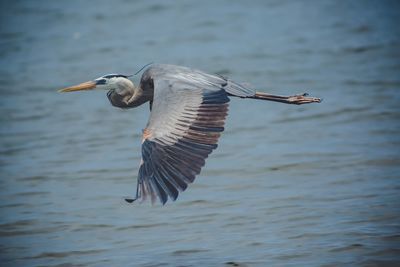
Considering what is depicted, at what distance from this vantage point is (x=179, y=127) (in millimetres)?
6566

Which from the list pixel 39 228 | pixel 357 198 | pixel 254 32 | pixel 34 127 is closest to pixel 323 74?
pixel 254 32

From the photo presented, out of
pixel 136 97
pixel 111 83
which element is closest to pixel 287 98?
pixel 136 97

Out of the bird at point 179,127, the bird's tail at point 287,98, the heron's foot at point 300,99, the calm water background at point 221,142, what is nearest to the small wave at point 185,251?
the calm water background at point 221,142

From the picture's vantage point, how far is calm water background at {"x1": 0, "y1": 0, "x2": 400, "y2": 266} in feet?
25.2

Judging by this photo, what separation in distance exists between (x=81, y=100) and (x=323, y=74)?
3.87m

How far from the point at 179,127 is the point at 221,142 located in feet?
14.8

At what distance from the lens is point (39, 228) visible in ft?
27.9

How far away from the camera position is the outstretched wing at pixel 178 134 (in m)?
6.02

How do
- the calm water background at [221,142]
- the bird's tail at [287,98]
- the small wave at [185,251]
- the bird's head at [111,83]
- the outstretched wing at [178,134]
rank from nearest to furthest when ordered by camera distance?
the outstretched wing at [178,134]
the small wave at [185,251]
the calm water background at [221,142]
the bird's tail at [287,98]
the bird's head at [111,83]

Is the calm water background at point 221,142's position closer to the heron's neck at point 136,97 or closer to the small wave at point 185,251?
the small wave at point 185,251

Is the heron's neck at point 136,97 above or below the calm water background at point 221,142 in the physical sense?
above

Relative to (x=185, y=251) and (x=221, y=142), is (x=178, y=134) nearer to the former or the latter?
(x=185, y=251)

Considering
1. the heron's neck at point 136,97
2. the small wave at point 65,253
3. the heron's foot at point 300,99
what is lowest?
the small wave at point 65,253

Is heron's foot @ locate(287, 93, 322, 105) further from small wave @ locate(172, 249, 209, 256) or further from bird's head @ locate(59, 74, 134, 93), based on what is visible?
small wave @ locate(172, 249, 209, 256)
